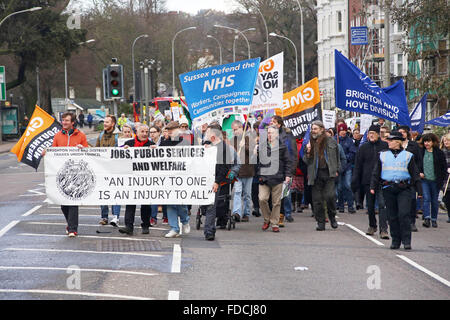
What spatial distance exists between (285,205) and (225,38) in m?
75.8

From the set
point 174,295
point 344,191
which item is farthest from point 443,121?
point 174,295

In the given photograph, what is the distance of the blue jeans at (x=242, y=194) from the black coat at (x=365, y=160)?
2.04 meters

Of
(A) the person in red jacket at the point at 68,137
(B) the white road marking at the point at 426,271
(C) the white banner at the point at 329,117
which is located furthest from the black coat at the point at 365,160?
(C) the white banner at the point at 329,117

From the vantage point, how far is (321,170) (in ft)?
48.2

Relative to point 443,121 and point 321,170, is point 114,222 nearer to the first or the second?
point 321,170

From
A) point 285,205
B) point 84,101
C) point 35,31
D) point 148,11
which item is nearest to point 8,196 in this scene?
point 285,205

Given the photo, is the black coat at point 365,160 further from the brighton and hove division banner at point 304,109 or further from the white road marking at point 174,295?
the white road marking at point 174,295

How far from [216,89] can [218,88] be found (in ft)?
0.13

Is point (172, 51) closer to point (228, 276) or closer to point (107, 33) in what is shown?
point (107, 33)

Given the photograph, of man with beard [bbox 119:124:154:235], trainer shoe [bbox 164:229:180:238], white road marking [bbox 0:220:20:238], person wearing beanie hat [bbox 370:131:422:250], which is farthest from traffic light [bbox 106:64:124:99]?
person wearing beanie hat [bbox 370:131:422:250]

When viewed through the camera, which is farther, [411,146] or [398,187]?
[411,146]

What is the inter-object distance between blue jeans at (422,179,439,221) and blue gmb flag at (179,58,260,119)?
3.85 metres

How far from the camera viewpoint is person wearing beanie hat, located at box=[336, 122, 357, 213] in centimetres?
1814

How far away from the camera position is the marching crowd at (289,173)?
12.6 m
